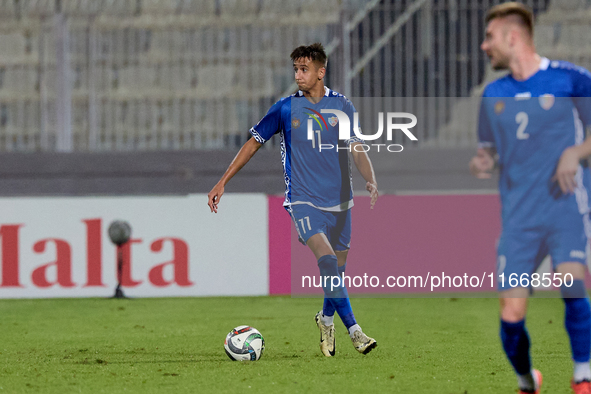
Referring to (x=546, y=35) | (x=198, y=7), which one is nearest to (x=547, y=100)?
(x=198, y=7)

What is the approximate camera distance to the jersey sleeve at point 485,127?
333 centimetres

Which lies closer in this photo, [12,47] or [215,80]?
[215,80]

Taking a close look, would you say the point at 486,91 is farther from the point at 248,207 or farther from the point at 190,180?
the point at 190,180

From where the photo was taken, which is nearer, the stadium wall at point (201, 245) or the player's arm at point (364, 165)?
the player's arm at point (364, 165)

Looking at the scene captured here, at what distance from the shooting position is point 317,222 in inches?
198

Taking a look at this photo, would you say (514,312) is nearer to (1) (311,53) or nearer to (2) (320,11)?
(1) (311,53)

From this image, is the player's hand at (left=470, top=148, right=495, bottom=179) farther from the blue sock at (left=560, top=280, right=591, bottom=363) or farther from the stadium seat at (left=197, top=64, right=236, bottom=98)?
the stadium seat at (left=197, top=64, right=236, bottom=98)

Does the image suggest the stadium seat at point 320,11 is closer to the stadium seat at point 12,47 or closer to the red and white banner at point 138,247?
the red and white banner at point 138,247

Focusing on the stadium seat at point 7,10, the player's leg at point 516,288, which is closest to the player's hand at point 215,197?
the player's leg at point 516,288

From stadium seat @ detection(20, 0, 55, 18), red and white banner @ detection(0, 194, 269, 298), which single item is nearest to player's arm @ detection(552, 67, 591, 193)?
red and white banner @ detection(0, 194, 269, 298)

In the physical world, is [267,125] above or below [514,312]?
above

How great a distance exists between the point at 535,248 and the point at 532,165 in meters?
0.31

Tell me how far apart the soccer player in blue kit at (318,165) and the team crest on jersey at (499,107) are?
5.57 ft

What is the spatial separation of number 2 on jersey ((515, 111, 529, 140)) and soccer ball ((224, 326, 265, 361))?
2262 millimetres
